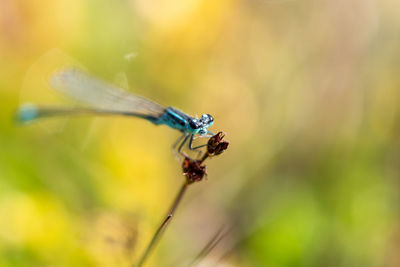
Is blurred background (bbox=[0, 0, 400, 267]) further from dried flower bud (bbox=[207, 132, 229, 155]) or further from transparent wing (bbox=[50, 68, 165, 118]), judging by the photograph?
dried flower bud (bbox=[207, 132, 229, 155])

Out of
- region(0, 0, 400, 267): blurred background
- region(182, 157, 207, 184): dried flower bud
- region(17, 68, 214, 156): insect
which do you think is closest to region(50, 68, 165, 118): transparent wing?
region(17, 68, 214, 156): insect

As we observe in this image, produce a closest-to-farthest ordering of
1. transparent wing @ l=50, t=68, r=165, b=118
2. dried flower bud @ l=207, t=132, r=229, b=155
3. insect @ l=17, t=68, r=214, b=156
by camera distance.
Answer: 1. dried flower bud @ l=207, t=132, r=229, b=155
2. insect @ l=17, t=68, r=214, b=156
3. transparent wing @ l=50, t=68, r=165, b=118

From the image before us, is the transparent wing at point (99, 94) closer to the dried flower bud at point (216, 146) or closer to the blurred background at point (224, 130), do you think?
the blurred background at point (224, 130)

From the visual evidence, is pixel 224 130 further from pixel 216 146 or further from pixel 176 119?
pixel 216 146

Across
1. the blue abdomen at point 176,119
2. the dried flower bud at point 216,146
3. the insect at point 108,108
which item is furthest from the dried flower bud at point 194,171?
the blue abdomen at point 176,119

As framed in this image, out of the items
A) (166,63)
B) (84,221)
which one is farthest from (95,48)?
(84,221)

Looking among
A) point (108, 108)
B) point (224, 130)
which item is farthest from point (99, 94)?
point (224, 130)

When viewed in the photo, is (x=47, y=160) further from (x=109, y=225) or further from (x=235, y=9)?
(x=235, y=9)
